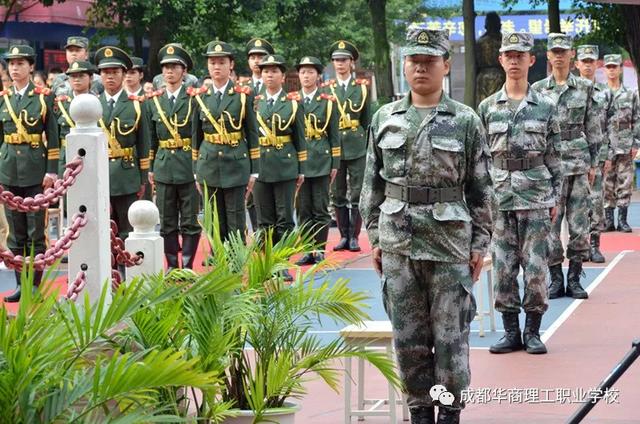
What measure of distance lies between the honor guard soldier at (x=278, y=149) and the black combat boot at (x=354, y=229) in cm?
200

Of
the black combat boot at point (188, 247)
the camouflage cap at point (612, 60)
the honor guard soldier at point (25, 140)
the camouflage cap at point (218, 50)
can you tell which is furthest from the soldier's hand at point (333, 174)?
the camouflage cap at point (612, 60)

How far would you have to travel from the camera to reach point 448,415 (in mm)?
7602

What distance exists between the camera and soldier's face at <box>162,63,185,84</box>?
47.6ft

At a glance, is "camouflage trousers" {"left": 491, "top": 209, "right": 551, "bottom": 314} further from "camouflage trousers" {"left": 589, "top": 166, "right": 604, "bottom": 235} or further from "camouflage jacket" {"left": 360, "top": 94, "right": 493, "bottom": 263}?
"camouflage trousers" {"left": 589, "top": 166, "right": 604, "bottom": 235}

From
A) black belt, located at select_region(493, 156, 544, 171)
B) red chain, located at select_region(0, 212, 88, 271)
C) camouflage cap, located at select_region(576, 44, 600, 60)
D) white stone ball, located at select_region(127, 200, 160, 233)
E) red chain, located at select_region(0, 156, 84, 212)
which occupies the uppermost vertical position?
camouflage cap, located at select_region(576, 44, 600, 60)

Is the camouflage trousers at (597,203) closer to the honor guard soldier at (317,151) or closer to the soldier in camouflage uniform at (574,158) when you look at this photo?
the soldier in camouflage uniform at (574,158)

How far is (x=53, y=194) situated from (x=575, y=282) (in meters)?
6.42

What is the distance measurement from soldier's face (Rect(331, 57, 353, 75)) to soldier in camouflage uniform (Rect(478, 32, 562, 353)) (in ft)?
22.2

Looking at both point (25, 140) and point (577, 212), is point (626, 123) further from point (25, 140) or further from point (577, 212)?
point (25, 140)

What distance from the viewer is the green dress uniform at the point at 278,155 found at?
51.3ft

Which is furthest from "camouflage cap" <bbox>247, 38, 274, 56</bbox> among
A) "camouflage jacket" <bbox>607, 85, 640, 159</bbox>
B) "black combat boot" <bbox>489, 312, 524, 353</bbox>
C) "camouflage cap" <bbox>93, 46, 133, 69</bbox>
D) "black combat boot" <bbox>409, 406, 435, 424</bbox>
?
"black combat boot" <bbox>409, 406, 435, 424</bbox>

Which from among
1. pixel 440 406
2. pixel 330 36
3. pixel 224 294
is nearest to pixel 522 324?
pixel 440 406

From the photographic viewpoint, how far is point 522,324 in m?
12.0

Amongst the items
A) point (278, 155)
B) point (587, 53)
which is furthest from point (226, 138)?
point (587, 53)
